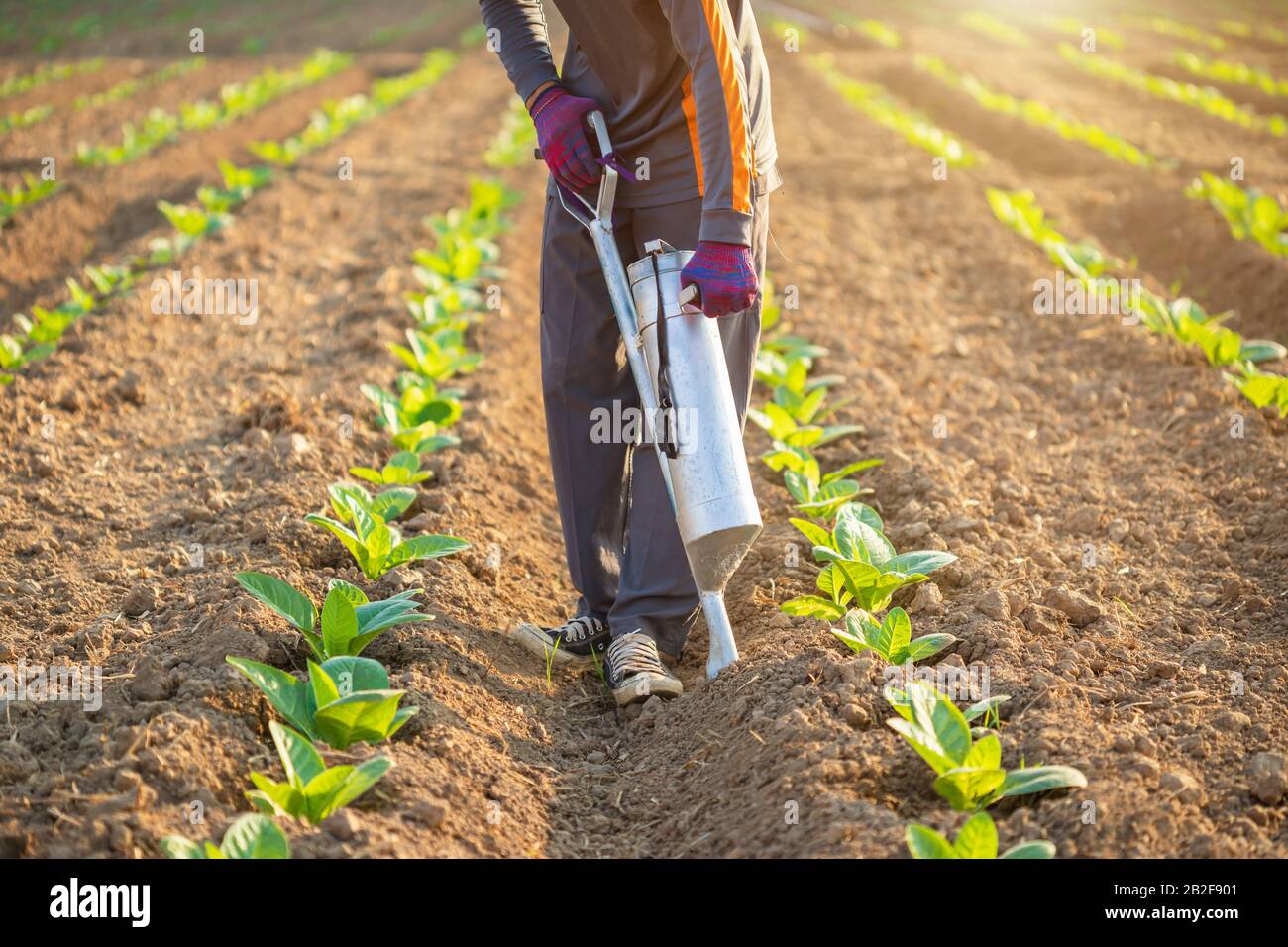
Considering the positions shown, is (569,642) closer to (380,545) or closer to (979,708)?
(380,545)

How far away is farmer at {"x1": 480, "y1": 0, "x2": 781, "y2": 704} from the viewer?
8.72 feet

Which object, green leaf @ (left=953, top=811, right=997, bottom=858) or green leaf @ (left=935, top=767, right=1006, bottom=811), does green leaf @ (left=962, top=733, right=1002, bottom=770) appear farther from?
green leaf @ (left=953, top=811, right=997, bottom=858)

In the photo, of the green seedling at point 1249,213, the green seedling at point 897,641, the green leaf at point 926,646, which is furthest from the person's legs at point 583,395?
the green seedling at point 1249,213

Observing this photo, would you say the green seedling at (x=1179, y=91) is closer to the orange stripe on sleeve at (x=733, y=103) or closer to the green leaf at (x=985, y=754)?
the orange stripe on sleeve at (x=733, y=103)

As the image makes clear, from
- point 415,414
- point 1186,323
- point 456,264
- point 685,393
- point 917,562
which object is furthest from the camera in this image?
point 456,264

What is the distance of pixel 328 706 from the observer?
240cm

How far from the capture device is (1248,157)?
9469mm

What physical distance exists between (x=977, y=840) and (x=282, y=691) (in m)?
1.45

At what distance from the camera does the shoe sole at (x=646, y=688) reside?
292cm

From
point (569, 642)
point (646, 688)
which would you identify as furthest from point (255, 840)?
point (569, 642)

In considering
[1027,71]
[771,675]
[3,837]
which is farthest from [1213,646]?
[1027,71]

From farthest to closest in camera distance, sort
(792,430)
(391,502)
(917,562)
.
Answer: (792,430) → (391,502) → (917,562)

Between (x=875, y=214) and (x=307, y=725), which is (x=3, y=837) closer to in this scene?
(x=307, y=725)

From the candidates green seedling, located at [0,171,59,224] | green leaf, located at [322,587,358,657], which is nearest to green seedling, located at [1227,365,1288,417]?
green leaf, located at [322,587,358,657]
